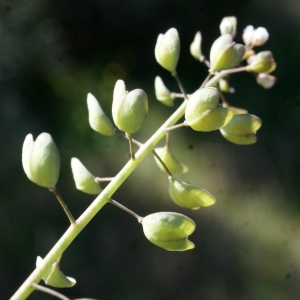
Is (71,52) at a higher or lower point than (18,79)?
higher

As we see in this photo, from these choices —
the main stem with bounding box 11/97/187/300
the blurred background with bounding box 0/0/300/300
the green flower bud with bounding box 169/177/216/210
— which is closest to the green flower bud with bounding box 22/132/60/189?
the main stem with bounding box 11/97/187/300

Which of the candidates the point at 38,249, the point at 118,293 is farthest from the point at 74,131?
the point at 118,293

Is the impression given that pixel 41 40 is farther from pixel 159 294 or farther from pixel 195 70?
pixel 159 294

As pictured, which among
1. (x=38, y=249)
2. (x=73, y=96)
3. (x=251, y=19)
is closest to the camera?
(x=38, y=249)

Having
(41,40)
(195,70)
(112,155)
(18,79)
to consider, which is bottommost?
(112,155)

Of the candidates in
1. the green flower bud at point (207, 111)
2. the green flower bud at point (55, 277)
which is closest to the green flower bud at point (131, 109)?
the green flower bud at point (207, 111)

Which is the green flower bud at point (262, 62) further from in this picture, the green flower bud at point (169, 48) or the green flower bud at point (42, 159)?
the green flower bud at point (42, 159)

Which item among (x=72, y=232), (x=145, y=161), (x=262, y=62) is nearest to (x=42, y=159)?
(x=72, y=232)
